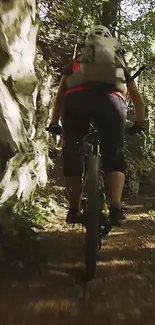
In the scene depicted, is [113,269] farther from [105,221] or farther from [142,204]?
[142,204]

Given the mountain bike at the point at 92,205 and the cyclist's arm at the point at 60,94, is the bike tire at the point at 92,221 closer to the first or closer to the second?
the mountain bike at the point at 92,205

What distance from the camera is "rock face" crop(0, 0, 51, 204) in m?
5.72

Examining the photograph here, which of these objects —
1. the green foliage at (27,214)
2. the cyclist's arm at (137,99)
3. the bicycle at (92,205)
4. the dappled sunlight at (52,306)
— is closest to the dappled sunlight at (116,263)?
the bicycle at (92,205)

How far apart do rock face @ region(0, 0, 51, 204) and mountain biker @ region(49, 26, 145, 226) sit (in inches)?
46.9

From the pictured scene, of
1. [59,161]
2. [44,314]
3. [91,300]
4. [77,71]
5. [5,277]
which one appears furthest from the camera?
[59,161]

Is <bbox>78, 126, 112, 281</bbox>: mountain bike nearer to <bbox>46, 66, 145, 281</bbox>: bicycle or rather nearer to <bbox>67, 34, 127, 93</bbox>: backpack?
<bbox>46, 66, 145, 281</bbox>: bicycle

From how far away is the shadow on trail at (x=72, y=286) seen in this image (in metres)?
3.26

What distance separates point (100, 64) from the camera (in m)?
4.14

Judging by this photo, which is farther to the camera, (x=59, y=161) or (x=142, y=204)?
(x=59, y=161)

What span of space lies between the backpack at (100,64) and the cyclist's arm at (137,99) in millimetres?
145

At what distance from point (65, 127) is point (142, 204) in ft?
22.9

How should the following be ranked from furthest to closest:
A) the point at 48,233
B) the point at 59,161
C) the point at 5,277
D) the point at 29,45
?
the point at 59,161, the point at 29,45, the point at 48,233, the point at 5,277

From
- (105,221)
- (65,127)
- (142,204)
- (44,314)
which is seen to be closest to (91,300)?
(44,314)

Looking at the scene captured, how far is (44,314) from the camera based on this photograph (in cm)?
327
